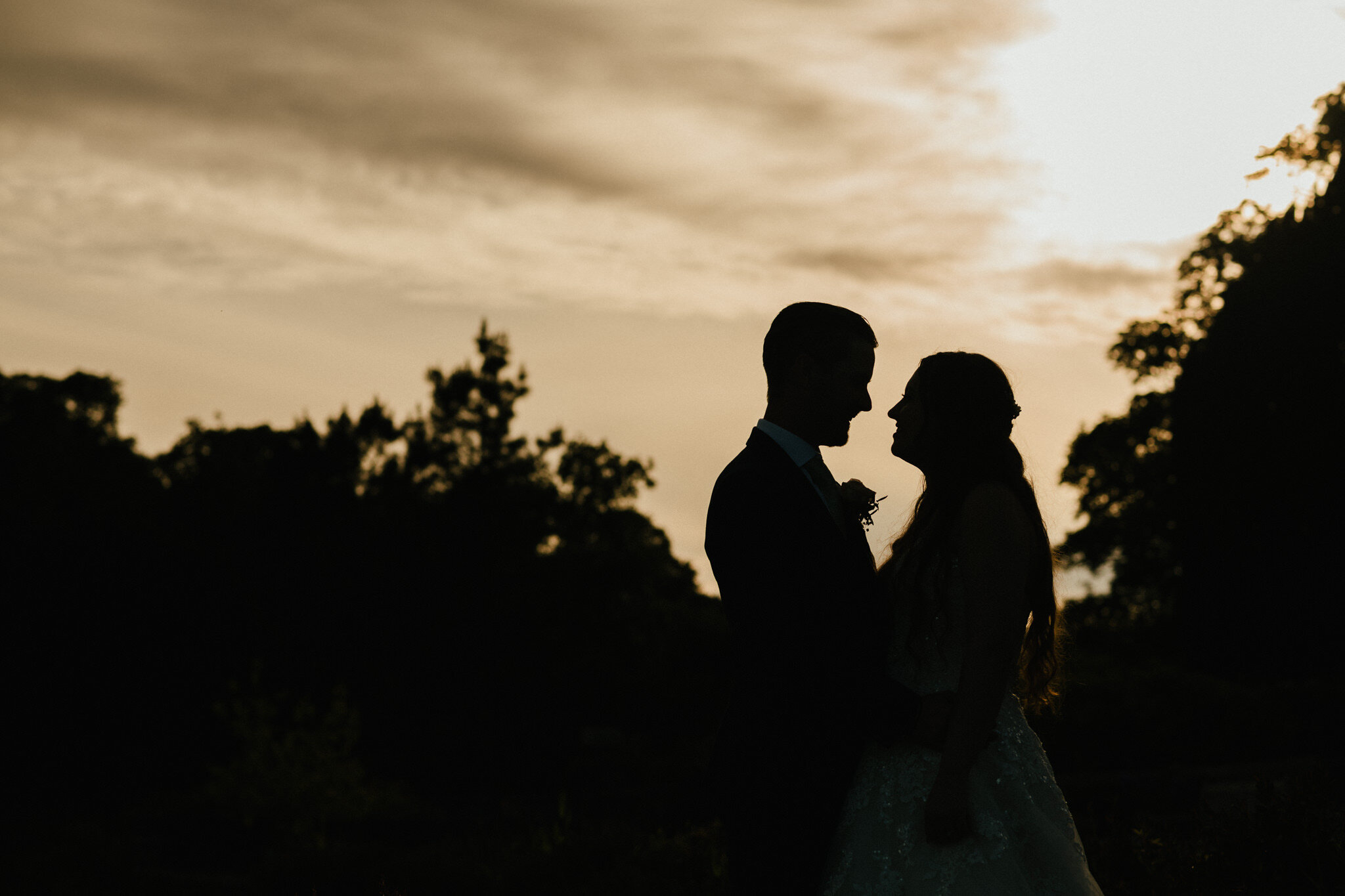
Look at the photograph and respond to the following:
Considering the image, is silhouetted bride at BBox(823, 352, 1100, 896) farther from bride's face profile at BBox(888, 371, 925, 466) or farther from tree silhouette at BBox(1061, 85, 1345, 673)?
tree silhouette at BBox(1061, 85, 1345, 673)

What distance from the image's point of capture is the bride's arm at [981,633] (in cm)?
353

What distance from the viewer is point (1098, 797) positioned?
11586 millimetres

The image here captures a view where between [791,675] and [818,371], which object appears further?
[818,371]

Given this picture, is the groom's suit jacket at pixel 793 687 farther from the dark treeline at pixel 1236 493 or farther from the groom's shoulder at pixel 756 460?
the dark treeline at pixel 1236 493

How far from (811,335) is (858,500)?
0.60 m

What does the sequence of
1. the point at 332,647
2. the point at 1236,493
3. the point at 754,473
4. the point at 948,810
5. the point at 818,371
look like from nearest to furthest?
the point at 948,810, the point at 754,473, the point at 818,371, the point at 332,647, the point at 1236,493

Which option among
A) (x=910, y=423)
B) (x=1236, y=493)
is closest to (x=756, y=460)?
(x=910, y=423)

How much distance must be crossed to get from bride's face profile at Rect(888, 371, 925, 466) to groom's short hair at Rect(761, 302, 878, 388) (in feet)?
0.72

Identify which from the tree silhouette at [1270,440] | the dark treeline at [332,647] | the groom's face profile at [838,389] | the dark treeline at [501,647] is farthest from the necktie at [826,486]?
the tree silhouette at [1270,440]

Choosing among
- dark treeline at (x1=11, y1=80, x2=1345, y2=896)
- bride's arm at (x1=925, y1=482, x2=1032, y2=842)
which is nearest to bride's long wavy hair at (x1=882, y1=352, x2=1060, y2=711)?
bride's arm at (x1=925, y1=482, x2=1032, y2=842)

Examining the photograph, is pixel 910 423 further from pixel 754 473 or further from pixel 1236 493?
pixel 1236 493

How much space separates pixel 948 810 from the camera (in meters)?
3.52

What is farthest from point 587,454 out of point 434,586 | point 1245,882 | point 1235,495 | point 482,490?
point 1245,882

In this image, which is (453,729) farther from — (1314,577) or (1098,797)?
(1314,577)
